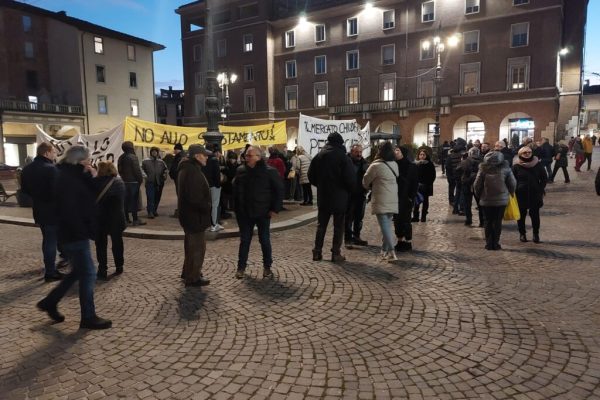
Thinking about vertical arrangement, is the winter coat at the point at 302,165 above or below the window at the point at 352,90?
below

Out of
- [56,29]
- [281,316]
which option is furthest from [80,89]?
[281,316]

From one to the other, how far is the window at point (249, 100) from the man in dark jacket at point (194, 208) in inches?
1852

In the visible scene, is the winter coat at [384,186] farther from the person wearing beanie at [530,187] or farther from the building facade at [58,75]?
the building facade at [58,75]

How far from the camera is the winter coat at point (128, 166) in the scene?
32.2ft

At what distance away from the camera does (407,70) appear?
42.7 meters

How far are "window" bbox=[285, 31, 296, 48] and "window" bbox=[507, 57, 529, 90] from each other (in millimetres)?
22878

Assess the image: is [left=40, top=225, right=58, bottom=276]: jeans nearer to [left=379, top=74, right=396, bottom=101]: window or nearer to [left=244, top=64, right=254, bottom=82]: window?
[left=379, top=74, right=396, bottom=101]: window

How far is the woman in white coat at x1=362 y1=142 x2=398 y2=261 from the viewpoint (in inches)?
265

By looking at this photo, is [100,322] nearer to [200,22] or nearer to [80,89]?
[80,89]

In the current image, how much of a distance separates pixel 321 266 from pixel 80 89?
41.6 meters

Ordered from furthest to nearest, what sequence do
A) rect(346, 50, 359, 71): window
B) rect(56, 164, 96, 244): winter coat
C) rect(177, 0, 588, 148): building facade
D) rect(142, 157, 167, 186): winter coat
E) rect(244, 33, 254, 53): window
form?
rect(244, 33, 254, 53): window, rect(346, 50, 359, 71): window, rect(177, 0, 588, 148): building facade, rect(142, 157, 167, 186): winter coat, rect(56, 164, 96, 244): winter coat

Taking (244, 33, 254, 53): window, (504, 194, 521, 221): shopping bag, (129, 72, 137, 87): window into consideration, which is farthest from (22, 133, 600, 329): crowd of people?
(244, 33, 254, 53): window

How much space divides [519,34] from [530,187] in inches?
1416

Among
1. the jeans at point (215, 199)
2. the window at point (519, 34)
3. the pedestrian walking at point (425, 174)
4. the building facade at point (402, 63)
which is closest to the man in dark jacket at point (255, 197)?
the jeans at point (215, 199)
